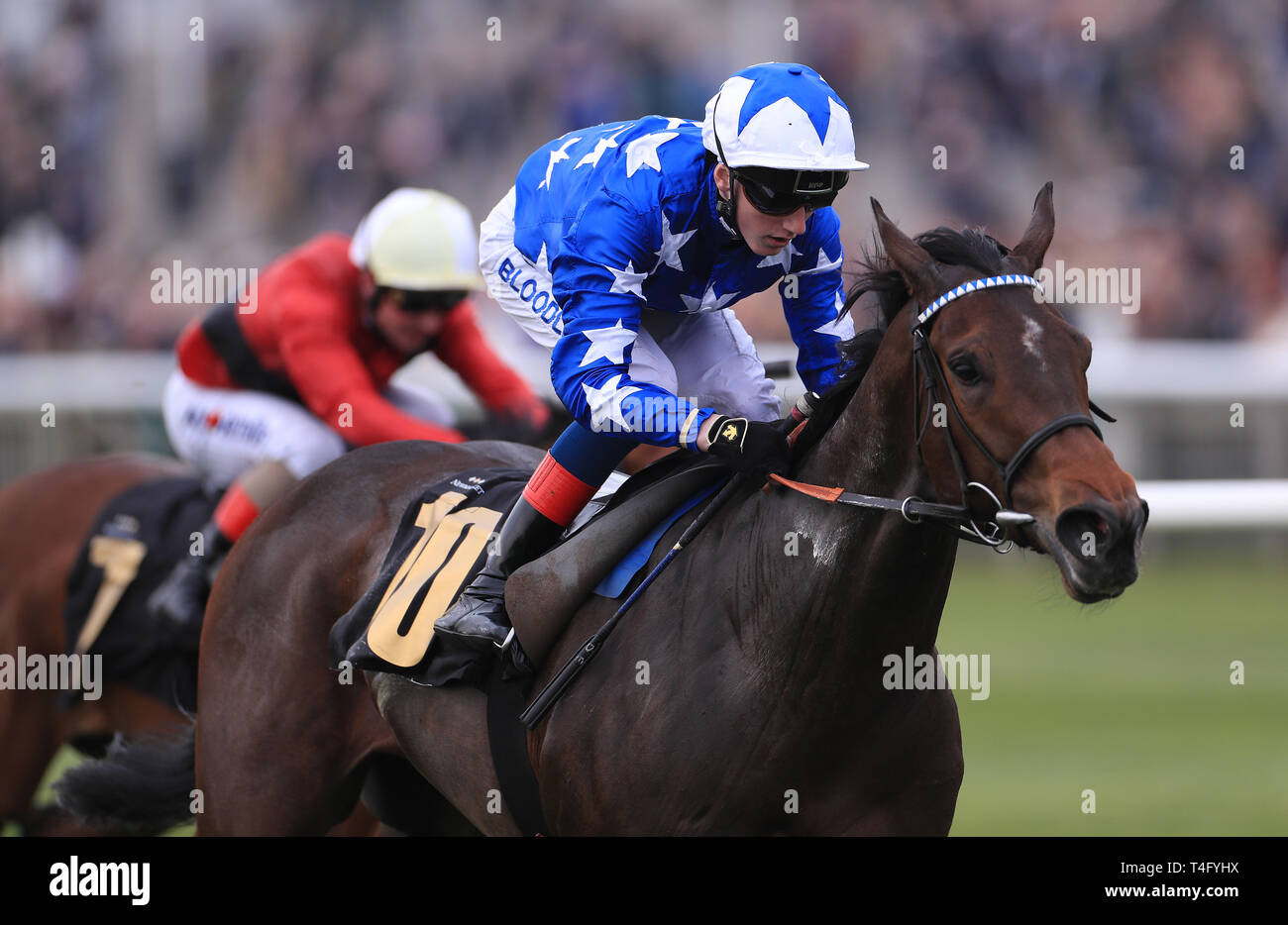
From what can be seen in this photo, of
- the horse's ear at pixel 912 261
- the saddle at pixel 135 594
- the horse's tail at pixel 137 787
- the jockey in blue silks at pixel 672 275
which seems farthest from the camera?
the saddle at pixel 135 594

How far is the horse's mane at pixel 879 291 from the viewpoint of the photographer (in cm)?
327

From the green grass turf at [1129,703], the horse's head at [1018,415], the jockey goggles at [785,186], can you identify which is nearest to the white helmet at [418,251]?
the green grass turf at [1129,703]

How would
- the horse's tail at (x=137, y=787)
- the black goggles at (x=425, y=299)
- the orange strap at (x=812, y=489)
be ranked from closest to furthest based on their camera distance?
1. the orange strap at (x=812, y=489)
2. the horse's tail at (x=137, y=787)
3. the black goggles at (x=425, y=299)

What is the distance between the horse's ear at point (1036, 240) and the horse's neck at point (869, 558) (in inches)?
10.2

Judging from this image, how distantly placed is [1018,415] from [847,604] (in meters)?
0.57

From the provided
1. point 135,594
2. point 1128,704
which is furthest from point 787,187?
point 1128,704

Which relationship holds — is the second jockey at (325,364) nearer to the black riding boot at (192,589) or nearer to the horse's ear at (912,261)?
the black riding boot at (192,589)

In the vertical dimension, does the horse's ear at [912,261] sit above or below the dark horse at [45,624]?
above

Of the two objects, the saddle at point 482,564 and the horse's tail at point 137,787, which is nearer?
the saddle at point 482,564

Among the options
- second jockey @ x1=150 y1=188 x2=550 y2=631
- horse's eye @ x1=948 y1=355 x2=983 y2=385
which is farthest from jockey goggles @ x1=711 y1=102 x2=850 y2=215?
second jockey @ x1=150 y1=188 x2=550 y2=631

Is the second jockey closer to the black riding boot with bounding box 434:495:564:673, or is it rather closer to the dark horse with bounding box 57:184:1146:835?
the black riding boot with bounding box 434:495:564:673

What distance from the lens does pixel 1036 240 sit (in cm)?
335

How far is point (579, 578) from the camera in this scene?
374cm
